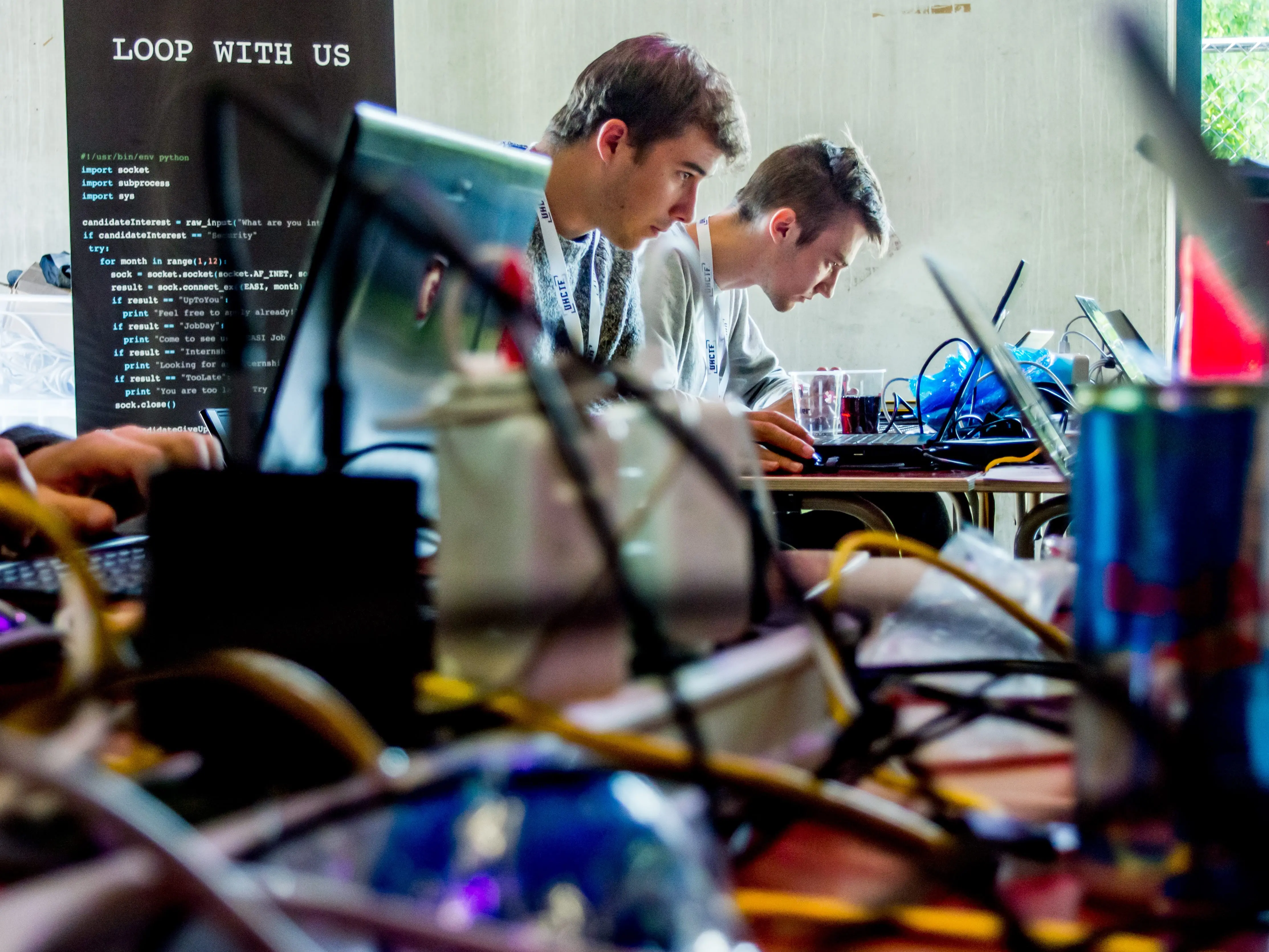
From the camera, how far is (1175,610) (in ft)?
0.83

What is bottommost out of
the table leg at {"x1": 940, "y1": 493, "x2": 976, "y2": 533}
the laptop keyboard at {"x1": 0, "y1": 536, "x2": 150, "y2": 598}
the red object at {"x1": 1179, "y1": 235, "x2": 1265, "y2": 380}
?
the table leg at {"x1": 940, "y1": 493, "x2": 976, "y2": 533}

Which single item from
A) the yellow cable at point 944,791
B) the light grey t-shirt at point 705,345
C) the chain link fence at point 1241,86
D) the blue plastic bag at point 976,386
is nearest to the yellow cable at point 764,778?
the yellow cable at point 944,791

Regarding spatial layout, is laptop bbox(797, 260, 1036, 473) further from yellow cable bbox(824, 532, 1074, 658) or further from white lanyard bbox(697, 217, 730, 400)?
yellow cable bbox(824, 532, 1074, 658)

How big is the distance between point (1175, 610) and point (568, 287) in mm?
1944

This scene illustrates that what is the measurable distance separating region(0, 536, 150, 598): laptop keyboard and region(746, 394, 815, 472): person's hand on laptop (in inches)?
39.4

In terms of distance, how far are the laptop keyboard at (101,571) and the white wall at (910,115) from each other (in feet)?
9.96

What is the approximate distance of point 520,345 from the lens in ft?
0.82

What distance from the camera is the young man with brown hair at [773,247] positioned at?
249cm

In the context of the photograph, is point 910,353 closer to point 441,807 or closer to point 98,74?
point 98,74

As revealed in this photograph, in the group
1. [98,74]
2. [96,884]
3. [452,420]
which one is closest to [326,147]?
[452,420]

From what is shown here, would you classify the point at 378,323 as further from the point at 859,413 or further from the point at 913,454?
the point at 859,413

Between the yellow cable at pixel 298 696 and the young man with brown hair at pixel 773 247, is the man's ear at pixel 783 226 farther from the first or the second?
the yellow cable at pixel 298 696

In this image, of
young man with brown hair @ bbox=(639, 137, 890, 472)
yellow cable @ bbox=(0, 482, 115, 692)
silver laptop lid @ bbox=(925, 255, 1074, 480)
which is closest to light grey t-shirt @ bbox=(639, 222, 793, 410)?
young man with brown hair @ bbox=(639, 137, 890, 472)

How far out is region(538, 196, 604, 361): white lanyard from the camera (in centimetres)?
205
